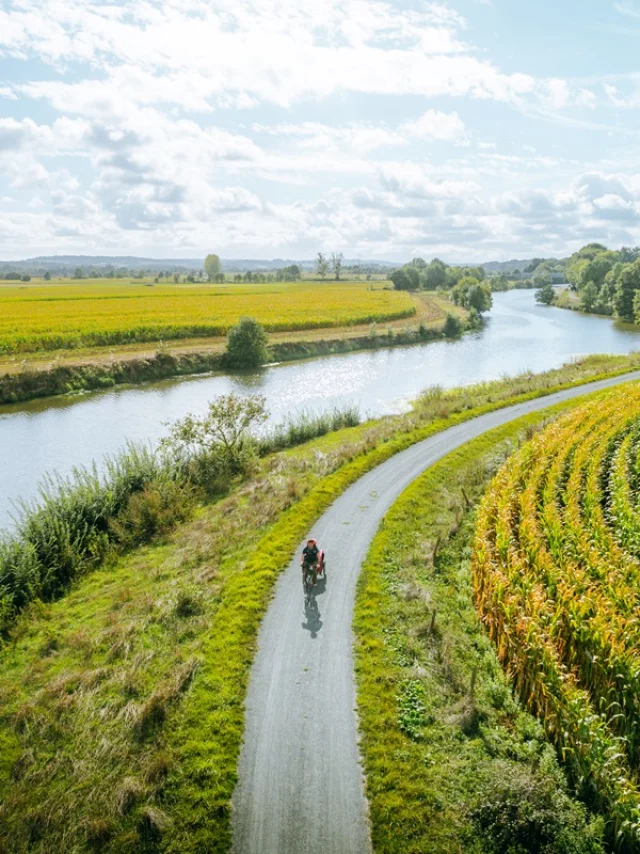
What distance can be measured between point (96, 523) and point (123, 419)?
64.0 feet

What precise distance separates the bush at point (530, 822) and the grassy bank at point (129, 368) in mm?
46682

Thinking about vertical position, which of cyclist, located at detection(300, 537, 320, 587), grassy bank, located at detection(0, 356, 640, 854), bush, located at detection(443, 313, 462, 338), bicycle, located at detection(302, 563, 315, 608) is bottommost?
grassy bank, located at detection(0, 356, 640, 854)

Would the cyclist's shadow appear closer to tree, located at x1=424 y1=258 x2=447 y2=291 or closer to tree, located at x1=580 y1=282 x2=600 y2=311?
tree, located at x1=580 y1=282 x2=600 y2=311

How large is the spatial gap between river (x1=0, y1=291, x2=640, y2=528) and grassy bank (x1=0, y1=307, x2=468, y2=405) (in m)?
1.73

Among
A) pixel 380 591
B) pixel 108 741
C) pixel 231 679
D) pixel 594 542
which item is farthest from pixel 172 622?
pixel 594 542

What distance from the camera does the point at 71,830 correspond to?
10.3 m

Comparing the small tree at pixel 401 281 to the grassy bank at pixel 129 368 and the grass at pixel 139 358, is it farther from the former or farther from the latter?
the grassy bank at pixel 129 368

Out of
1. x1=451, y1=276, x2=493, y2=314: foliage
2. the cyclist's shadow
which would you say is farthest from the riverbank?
the cyclist's shadow

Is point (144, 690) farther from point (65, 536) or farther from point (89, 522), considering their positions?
point (89, 522)

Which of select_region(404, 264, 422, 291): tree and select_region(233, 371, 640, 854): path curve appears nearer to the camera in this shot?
select_region(233, 371, 640, 854): path curve

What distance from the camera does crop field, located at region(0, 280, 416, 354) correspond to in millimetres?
59594

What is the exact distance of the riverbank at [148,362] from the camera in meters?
48.1

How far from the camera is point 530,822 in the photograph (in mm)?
10016

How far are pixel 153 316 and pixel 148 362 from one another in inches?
816
